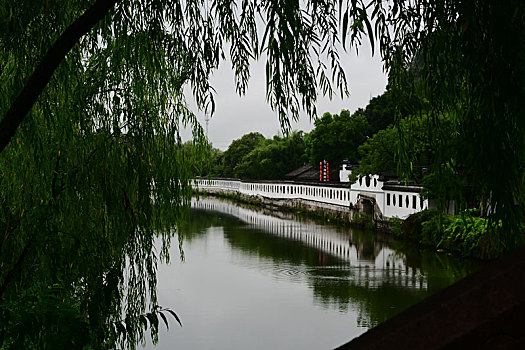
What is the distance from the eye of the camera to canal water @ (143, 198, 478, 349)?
708 centimetres

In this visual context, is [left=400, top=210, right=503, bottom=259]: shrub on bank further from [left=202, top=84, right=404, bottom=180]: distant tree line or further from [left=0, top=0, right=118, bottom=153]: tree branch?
[left=0, top=0, right=118, bottom=153]: tree branch

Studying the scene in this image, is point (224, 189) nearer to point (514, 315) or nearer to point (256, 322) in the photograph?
point (256, 322)

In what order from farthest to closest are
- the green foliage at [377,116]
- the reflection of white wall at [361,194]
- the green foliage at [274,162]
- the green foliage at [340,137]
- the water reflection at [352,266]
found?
the green foliage at [274,162]
the green foliage at [377,116]
the green foliage at [340,137]
the reflection of white wall at [361,194]
the water reflection at [352,266]

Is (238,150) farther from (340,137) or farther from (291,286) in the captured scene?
(291,286)

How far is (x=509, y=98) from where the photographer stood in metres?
1.19

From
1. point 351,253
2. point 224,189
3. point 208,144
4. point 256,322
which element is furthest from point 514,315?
point 224,189

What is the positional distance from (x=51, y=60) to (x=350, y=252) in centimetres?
1103

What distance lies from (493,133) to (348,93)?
60cm

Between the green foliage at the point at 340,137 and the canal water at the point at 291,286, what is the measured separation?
739 cm

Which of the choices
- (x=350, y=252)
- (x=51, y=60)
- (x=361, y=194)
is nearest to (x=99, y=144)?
(x=51, y=60)

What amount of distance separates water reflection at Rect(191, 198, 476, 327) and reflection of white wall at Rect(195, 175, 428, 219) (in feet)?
2.76

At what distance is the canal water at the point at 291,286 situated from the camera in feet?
23.2

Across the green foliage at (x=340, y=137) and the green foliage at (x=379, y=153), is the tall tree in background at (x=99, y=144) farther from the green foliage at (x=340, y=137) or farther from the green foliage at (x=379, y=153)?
the green foliage at (x=340, y=137)

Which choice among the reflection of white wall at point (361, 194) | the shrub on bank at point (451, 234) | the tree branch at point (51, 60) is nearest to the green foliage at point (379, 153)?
the reflection of white wall at point (361, 194)
